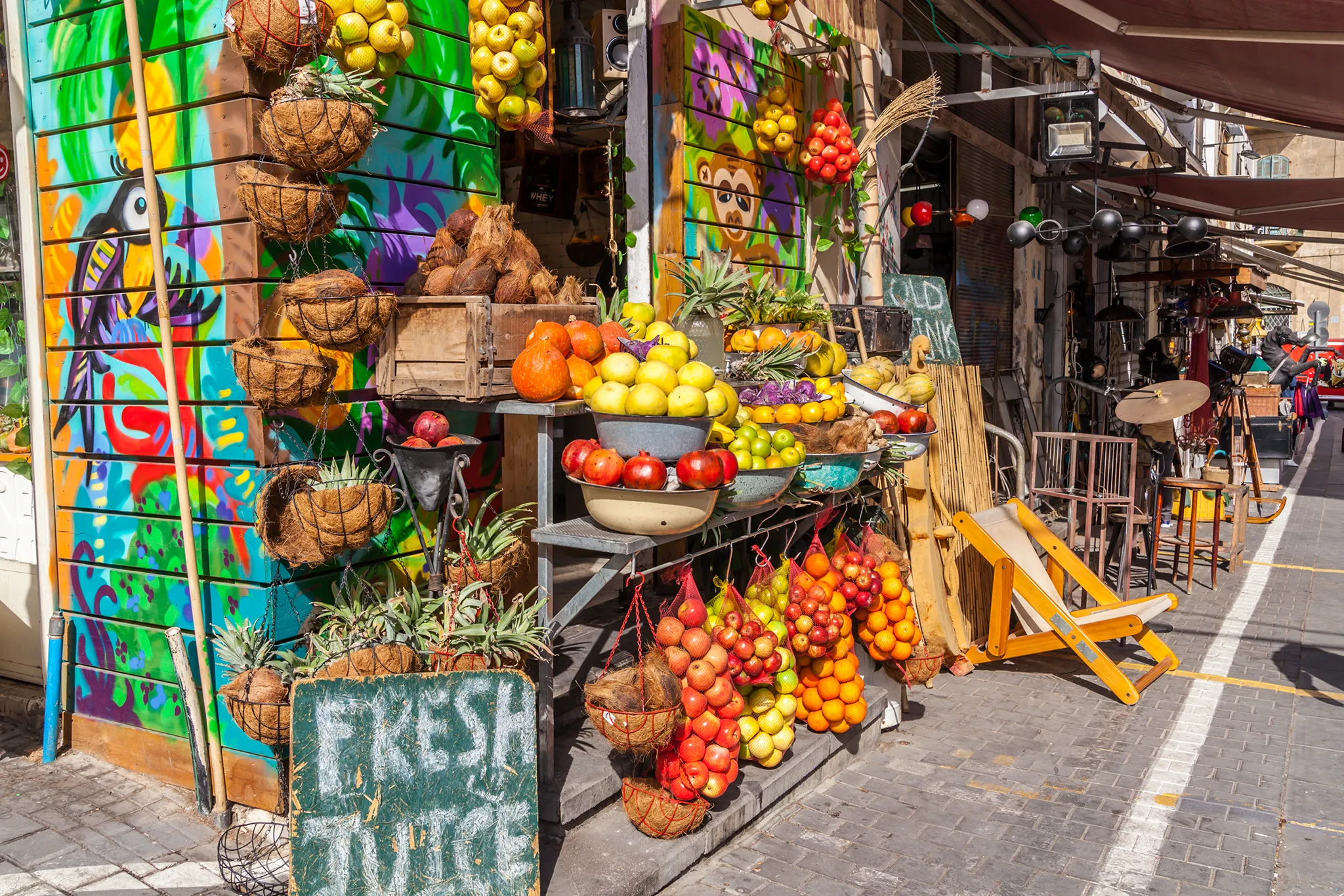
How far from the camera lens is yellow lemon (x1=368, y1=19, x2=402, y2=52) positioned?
3.89 m

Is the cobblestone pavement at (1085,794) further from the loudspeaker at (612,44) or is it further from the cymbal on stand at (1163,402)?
the loudspeaker at (612,44)

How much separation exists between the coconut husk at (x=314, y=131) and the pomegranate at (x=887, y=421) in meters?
2.83

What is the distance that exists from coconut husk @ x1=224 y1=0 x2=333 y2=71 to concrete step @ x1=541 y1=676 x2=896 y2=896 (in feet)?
9.56

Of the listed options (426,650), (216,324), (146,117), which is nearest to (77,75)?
(146,117)

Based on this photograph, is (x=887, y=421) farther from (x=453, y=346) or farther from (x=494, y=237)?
(x=453, y=346)

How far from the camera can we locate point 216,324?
392 centimetres

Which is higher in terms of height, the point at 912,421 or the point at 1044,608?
the point at 912,421

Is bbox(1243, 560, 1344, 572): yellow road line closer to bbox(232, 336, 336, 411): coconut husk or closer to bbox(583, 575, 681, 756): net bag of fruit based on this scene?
bbox(583, 575, 681, 756): net bag of fruit

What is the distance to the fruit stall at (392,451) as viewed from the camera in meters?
3.50

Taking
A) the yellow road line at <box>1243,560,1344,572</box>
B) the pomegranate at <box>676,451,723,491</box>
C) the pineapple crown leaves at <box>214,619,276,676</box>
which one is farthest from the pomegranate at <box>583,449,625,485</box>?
the yellow road line at <box>1243,560,1344,572</box>

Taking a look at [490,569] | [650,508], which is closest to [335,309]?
[490,569]

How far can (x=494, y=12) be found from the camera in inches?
173

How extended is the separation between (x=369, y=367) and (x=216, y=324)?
0.61m

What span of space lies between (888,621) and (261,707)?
3085 millimetres
